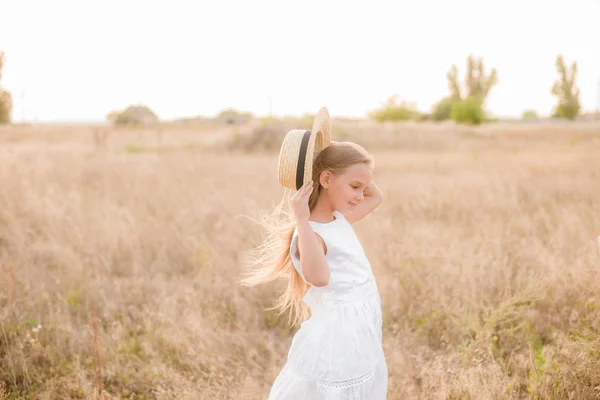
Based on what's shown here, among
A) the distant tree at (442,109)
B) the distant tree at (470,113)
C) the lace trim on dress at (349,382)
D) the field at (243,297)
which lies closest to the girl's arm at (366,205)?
the lace trim on dress at (349,382)

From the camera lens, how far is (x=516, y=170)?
31.4 feet

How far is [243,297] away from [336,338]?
7.47ft

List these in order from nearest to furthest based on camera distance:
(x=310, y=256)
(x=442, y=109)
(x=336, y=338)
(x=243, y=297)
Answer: (x=310, y=256) → (x=336, y=338) → (x=243, y=297) → (x=442, y=109)

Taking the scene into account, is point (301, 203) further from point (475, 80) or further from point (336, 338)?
point (475, 80)

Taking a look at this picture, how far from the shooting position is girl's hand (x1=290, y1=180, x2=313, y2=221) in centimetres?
168

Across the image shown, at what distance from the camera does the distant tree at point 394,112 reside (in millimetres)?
53188

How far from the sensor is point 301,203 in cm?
170

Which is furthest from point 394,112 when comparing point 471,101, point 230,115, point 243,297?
point 243,297

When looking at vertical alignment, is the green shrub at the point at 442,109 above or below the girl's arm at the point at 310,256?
above

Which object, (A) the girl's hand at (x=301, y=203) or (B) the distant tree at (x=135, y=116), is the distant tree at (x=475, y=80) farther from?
(A) the girl's hand at (x=301, y=203)

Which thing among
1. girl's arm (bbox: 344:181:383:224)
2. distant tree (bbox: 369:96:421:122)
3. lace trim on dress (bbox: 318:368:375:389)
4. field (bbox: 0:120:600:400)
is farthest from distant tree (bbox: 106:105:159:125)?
lace trim on dress (bbox: 318:368:375:389)

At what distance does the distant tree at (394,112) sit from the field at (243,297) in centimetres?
4744

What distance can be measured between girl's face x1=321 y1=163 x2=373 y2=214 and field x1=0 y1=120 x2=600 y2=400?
132 cm

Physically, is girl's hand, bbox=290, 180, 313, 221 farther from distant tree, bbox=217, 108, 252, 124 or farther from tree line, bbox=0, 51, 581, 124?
distant tree, bbox=217, 108, 252, 124
